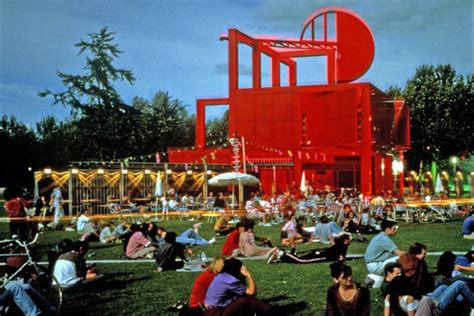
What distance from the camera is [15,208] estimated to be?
54.5ft

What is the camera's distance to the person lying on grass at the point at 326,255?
42.4 feet

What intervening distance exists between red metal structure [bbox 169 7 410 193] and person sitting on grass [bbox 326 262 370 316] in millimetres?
29360

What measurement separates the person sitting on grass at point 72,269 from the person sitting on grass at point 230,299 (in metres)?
3.46

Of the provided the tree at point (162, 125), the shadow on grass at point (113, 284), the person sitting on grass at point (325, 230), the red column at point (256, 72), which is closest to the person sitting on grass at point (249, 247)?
the shadow on grass at point (113, 284)

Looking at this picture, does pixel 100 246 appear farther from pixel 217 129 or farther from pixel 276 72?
pixel 217 129

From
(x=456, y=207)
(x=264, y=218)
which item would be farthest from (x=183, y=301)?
(x=456, y=207)

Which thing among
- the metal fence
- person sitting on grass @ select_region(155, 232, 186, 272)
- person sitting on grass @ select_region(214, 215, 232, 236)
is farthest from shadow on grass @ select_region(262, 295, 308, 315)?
the metal fence

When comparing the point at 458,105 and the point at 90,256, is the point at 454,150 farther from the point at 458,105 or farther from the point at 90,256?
the point at 90,256

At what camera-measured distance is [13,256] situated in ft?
30.9

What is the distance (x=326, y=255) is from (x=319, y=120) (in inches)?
1086

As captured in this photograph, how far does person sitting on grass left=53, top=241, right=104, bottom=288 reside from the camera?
10.2 metres

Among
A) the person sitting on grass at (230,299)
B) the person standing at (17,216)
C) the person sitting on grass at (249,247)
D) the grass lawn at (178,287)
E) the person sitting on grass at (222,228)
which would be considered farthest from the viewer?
the person sitting on grass at (222,228)

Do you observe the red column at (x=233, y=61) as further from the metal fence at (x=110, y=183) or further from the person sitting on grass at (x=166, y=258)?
the person sitting on grass at (x=166, y=258)

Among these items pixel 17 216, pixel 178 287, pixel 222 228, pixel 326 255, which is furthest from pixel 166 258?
pixel 222 228
